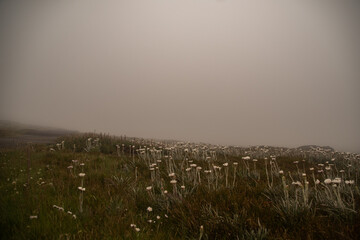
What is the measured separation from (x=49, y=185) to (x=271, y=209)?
16.5ft

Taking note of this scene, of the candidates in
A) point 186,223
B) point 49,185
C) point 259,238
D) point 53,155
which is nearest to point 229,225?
point 259,238

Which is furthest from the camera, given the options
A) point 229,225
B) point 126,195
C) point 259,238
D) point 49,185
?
point 49,185

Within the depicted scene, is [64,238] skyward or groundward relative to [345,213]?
groundward

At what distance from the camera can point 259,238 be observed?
299 centimetres

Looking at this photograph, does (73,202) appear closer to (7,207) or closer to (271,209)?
(7,207)

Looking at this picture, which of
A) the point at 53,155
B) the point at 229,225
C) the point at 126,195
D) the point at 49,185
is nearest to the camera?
the point at 229,225

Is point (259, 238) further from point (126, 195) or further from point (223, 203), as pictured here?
point (126, 195)

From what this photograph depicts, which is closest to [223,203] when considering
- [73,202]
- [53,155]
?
[73,202]

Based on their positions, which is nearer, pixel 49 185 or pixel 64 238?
pixel 64 238

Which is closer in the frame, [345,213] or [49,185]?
[345,213]

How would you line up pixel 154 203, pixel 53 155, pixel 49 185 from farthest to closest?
pixel 53 155 < pixel 49 185 < pixel 154 203

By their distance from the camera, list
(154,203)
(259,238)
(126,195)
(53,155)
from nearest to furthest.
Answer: (259,238) → (154,203) → (126,195) → (53,155)

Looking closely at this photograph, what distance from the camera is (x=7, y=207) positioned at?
410 centimetres

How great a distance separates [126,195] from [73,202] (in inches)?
40.8
